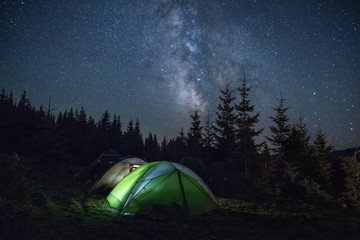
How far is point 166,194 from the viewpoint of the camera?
23.0 ft

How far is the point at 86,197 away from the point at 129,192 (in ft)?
11.2

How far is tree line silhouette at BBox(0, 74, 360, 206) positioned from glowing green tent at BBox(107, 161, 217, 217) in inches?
284

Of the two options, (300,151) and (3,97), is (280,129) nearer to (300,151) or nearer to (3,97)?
(300,151)

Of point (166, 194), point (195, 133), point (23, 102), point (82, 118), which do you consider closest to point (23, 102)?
point (23, 102)

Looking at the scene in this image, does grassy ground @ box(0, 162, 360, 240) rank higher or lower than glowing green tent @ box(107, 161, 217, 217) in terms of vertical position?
lower

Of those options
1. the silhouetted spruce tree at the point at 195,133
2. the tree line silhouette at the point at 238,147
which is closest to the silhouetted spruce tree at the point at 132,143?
the tree line silhouette at the point at 238,147

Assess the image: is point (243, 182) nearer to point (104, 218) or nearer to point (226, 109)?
point (104, 218)

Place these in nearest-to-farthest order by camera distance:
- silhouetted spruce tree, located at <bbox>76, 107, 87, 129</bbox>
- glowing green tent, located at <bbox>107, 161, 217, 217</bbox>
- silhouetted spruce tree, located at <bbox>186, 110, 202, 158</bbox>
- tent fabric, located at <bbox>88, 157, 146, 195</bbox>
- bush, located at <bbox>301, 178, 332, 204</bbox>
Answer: glowing green tent, located at <bbox>107, 161, 217, 217</bbox>
tent fabric, located at <bbox>88, 157, 146, 195</bbox>
bush, located at <bbox>301, 178, 332, 204</bbox>
silhouetted spruce tree, located at <bbox>186, 110, 202, 158</bbox>
silhouetted spruce tree, located at <bbox>76, 107, 87, 129</bbox>

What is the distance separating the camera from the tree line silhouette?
43.6 ft

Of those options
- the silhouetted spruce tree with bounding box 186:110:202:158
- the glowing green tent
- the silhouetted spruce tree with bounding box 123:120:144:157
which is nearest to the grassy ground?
the glowing green tent

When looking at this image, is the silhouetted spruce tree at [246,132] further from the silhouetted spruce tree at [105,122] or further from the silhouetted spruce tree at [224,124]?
the silhouetted spruce tree at [105,122]

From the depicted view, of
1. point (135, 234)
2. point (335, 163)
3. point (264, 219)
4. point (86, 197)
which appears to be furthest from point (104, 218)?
point (335, 163)

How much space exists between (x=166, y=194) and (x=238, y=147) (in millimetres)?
14108

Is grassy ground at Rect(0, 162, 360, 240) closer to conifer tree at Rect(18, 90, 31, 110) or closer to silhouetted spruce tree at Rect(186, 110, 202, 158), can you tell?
silhouetted spruce tree at Rect(186, 110, 202, 158)
